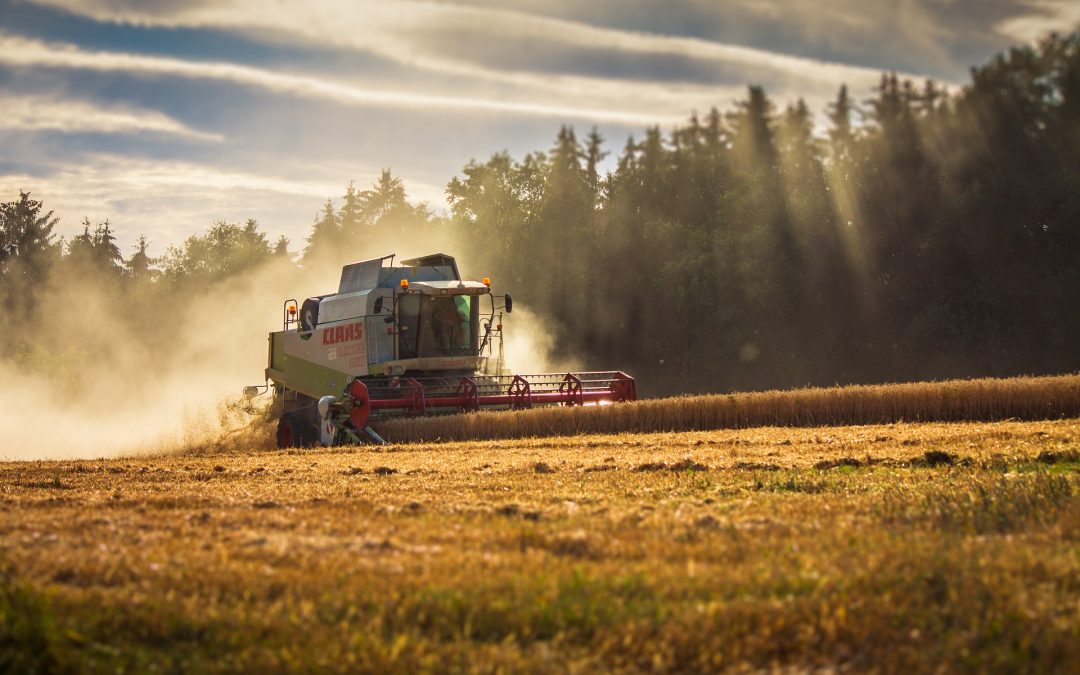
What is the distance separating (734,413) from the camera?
65.6 feet

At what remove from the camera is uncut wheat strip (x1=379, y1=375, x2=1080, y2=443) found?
62.6 feet

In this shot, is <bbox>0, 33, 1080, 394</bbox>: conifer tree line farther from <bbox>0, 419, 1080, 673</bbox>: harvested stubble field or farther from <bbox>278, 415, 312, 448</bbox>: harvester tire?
<bbox>0, 419, 1080, 673</bbox>: harvested stubble field

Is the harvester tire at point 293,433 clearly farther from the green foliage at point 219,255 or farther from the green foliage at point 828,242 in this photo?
the green foliage at point 219,255

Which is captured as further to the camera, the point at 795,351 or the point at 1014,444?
the point at 795,351

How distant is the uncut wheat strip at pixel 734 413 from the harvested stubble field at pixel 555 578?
394 inches

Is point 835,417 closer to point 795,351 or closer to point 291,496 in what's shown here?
point 291,496

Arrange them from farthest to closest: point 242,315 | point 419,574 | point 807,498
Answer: point 242,315
point 807,498
point 419,574

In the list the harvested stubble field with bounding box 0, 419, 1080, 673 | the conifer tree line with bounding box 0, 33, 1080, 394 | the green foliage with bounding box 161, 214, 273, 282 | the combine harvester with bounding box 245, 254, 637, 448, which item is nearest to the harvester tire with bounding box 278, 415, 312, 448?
the combine harvester with bounding box 245, 254, 637, 448

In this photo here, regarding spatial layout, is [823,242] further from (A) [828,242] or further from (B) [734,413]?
(B) [734,413]

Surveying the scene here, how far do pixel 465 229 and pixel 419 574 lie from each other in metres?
54.0

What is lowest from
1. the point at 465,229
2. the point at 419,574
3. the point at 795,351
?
the point at 419,574

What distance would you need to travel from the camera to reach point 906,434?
50.4 ft

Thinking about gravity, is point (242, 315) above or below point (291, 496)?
above

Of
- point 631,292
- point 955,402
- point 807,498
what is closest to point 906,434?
point 955,402
